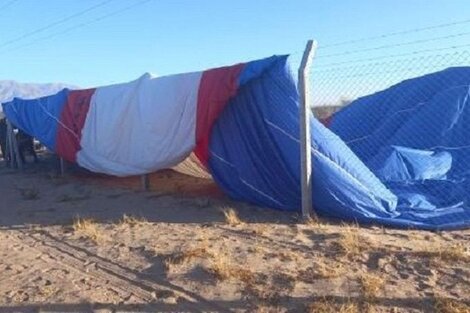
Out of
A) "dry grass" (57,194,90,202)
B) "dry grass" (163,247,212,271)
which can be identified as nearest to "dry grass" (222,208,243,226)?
"dry grass" (163,247,212,271)

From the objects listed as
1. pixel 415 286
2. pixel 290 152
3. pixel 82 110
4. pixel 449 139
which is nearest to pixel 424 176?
pixel 449 139

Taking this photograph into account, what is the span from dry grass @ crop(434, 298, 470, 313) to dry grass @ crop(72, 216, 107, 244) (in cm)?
379

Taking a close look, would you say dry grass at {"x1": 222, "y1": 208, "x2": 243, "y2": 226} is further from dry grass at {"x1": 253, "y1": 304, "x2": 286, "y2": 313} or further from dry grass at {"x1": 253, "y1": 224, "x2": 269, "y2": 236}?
dry grass at {"x1": 253, "y1": 304, "x2": 286, "y2": 313}

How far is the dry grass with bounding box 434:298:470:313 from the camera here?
4.31 metres

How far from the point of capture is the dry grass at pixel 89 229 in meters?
7.02

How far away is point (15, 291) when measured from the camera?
5258 mm

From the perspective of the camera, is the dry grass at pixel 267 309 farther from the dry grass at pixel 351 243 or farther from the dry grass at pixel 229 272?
the dry grass at pixel 351 243

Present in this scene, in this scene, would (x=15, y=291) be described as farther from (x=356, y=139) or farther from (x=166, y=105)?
(x=356, y=139)

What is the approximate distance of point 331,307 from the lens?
4.44 meters

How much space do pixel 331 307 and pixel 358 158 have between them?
479 cm

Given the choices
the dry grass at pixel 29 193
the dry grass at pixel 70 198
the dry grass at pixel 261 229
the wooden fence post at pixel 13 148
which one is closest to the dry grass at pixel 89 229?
the dry grass at pixel 261 229

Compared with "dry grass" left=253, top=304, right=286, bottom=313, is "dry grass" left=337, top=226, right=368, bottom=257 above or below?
above

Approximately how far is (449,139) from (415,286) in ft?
20.6

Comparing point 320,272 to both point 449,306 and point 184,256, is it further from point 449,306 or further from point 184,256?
point 184,256
